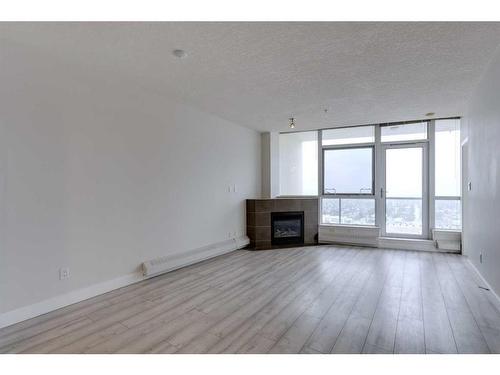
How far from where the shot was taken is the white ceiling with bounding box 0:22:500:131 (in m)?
2.34

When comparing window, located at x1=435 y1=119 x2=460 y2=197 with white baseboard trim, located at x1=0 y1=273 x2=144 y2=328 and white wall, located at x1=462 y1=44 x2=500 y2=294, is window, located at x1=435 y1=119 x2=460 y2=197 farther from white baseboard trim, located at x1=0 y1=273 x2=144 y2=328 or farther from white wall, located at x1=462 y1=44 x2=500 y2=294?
white baseboard trim, located at x1=0 y1=273 x2=144 y2=328

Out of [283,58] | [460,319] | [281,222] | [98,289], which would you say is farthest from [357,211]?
[98,289]

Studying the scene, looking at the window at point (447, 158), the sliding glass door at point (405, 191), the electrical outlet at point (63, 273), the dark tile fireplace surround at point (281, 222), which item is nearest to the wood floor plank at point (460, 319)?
the sliding glass door at point (405, 191)

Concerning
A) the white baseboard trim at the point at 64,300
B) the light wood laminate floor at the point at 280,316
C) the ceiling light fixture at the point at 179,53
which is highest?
the ceiling light fixture at the point at 179,53

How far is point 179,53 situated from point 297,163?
471 cm

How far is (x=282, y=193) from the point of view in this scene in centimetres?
696

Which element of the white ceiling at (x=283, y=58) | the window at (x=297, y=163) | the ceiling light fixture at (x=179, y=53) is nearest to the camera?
the white ceiling at (x=283, y=58)

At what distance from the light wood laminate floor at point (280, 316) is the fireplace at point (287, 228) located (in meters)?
1.84

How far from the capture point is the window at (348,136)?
611cm

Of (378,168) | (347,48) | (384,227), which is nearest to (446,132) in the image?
(378,168)

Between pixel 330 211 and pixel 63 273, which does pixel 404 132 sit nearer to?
pixel 330 211

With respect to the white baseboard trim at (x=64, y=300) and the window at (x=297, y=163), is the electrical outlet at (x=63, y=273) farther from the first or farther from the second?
the window at (x=297, y=163)

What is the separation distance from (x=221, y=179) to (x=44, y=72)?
3152 millimetres
